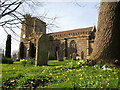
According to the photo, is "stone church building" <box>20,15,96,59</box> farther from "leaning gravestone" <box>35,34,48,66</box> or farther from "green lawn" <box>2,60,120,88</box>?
"green lawn" <box>2,60,120,88</box>

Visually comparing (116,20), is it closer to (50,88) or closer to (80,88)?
(80,88)

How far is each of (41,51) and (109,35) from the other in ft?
17.7

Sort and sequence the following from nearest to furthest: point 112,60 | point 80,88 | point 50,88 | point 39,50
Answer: point 80,88 < point 50,88 < point 112,60 < point 39,50

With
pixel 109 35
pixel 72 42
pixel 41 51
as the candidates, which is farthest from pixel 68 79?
pixel 72 42

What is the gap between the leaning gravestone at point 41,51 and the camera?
925 cm

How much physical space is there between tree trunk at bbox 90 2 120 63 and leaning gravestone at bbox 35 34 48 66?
4.39 m

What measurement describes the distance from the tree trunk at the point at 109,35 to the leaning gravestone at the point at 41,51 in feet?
14.4

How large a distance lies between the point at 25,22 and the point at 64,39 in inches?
965

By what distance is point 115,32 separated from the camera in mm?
6281

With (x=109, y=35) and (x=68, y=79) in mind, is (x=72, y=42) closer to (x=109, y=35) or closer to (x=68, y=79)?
(x=109, y=35)

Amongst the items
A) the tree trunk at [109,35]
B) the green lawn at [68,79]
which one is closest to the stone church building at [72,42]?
the tree trunk at [109,35]

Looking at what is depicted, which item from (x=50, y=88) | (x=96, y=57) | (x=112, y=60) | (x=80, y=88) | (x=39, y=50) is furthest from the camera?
(x=39, y=50)

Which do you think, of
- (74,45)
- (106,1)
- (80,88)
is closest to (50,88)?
(80,88)

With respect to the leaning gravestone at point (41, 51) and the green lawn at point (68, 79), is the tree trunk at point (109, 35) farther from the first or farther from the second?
the leaning gravestone at point (41, 51)
